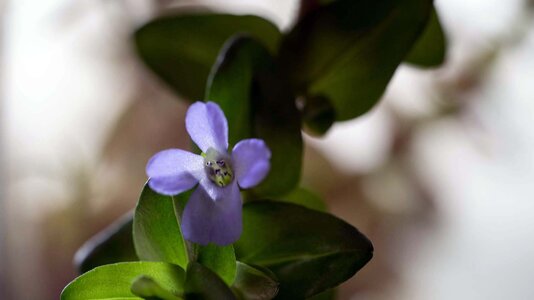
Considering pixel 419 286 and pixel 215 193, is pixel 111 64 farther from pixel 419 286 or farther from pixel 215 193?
pixel 215 193

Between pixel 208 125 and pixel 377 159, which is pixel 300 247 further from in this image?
pixel 377 159

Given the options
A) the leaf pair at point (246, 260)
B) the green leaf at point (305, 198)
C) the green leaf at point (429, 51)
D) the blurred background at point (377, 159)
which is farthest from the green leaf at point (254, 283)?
the blurred background at point (377, 159)

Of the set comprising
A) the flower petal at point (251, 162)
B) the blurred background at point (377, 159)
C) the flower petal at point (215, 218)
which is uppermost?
the flower petal at point (251, 162)

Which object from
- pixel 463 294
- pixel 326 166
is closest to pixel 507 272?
pixel 463 294

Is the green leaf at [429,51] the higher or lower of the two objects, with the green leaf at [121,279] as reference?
higher

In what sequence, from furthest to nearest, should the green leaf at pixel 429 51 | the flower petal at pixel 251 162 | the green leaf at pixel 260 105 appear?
the green leaf at pixel 429 51
the green leaf at pixel 260 105
the flower petal at pixel 251 162

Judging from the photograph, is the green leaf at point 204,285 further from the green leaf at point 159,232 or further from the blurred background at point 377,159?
the blurred background at point 377,159

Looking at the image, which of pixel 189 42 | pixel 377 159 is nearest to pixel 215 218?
pixel 189 42
